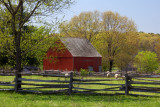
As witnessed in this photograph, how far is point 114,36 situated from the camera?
52.8 meters

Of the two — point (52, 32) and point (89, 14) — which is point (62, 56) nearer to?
point (89, 14)

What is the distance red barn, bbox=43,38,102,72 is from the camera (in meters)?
40.4

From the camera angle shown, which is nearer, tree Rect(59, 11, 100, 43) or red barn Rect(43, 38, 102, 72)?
red barn Rect(43, 38, 102, 72)

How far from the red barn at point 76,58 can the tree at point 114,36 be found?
355 inches

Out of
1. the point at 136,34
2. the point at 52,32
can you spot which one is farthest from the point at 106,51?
the point at 52,32

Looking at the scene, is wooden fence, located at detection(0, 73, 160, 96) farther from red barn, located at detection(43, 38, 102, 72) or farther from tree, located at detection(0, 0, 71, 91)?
red barn, located at detection(43, 38, 102, 72)

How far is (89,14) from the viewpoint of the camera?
5638 centimetres

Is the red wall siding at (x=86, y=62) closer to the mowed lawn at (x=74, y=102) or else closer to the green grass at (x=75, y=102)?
the mowed lawn at (x=74, y=102)

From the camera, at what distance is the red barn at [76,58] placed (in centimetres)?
4044

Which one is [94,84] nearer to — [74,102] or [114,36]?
[74,102]

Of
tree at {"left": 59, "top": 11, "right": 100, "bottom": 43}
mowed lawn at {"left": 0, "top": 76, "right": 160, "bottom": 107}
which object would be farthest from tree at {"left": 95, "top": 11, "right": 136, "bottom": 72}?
mowed lawn at {"left": 0, "top": 76, "right": 160, "bottom": 107}

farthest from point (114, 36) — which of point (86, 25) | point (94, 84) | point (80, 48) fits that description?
point (94, 84)

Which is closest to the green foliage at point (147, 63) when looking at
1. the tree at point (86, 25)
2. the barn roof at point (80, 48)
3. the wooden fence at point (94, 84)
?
the tree at point (86, 25)

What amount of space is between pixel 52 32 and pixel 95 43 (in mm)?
37978
